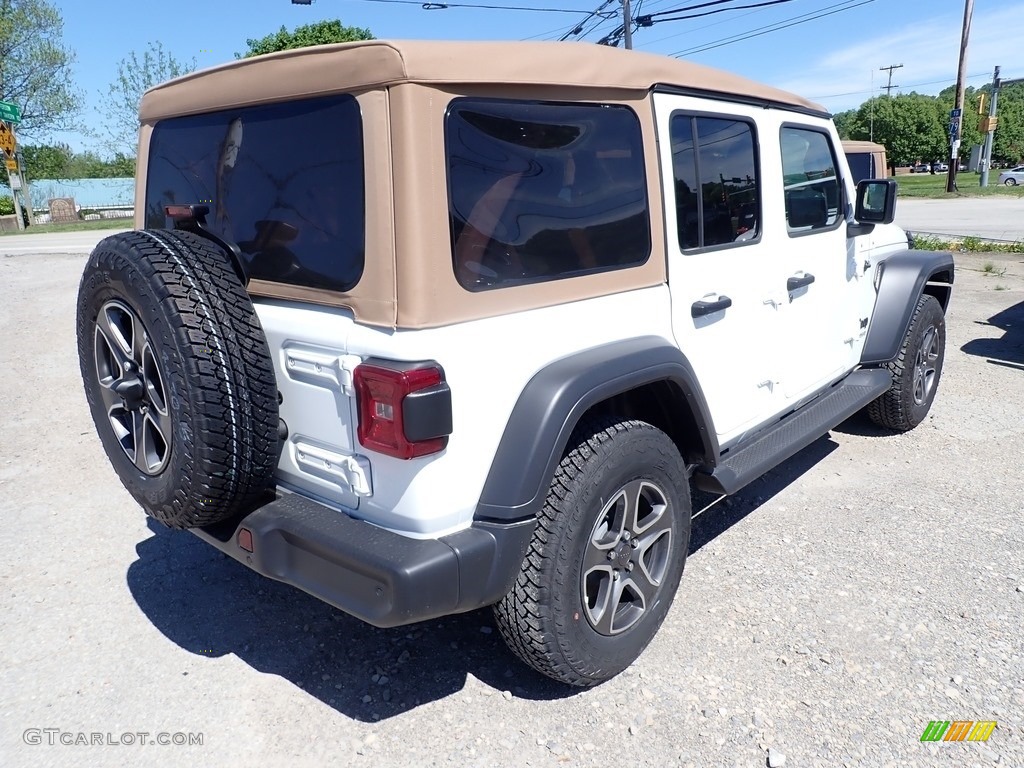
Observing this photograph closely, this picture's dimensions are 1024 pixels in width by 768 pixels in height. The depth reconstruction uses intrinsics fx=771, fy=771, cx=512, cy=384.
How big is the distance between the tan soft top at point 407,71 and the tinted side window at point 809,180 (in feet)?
2.68

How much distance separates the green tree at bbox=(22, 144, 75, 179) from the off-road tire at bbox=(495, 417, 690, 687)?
46.4 m

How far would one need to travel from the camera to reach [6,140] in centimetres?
2584

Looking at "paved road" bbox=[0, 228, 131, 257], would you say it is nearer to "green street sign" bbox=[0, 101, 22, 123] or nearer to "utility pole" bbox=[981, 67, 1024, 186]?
"green street sign" bbox=[0, 101, 22, 123]

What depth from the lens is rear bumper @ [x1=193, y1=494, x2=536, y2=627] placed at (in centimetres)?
205

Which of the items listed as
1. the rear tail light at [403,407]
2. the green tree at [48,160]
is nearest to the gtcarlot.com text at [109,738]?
the rear tail light at [403,407]

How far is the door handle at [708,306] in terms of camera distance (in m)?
2.90

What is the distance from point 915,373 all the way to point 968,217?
19.8 m

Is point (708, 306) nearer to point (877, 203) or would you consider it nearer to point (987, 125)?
point (877, 203)

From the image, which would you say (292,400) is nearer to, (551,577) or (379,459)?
(379,459)

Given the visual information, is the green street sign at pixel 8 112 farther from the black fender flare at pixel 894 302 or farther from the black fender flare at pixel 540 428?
the black fender flare at pixel 540 428

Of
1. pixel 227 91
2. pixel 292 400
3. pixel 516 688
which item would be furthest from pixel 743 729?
pixel 227 91

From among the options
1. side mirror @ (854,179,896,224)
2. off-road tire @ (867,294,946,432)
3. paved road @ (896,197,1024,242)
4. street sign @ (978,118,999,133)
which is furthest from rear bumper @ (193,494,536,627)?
street sign @ (978,118,999,133)

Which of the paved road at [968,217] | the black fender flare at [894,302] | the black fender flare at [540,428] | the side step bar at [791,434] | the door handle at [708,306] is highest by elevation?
the door handle at [708,306]

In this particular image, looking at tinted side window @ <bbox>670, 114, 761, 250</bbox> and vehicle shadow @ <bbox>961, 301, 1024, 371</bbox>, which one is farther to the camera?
vehicle shadow @ <bbox>961, 301, 1024, 371</bbox>
